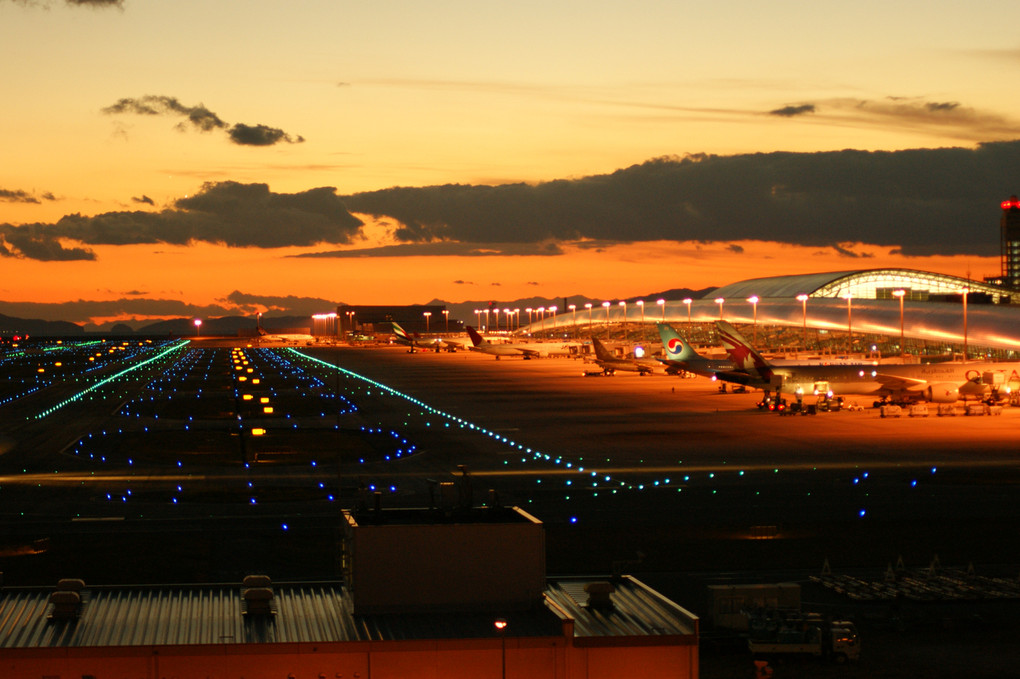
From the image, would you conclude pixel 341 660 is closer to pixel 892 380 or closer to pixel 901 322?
pixel 892 380

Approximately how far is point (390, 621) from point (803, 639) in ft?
32.6

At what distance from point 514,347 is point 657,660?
567 ft

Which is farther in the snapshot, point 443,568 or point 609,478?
point 609,478

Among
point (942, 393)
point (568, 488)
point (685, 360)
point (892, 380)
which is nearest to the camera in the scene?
point (568, 488)

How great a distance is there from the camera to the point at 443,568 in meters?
19.3

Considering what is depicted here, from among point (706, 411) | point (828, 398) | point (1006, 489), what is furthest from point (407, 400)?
point (1006, 489)

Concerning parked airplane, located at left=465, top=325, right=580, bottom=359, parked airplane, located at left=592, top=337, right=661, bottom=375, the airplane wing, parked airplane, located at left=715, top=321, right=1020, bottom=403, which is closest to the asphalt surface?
parked airplane, located at left=715, top=321, right=1020, bottom=403

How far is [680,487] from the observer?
152 ft

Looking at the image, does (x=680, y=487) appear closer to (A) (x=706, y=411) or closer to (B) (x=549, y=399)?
(A) (x=706, y=411)

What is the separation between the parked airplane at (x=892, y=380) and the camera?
3351 inches

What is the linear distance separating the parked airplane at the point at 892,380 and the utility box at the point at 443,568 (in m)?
70.0

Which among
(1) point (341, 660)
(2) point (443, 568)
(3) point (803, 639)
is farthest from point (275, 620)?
(3) point (803, 639)

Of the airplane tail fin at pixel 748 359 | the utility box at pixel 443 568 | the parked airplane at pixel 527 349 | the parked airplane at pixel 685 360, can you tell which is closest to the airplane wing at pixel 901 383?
the airplane tail fin at pixel 748 359

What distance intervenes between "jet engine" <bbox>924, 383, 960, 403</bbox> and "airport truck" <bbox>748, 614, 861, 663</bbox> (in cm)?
6556
